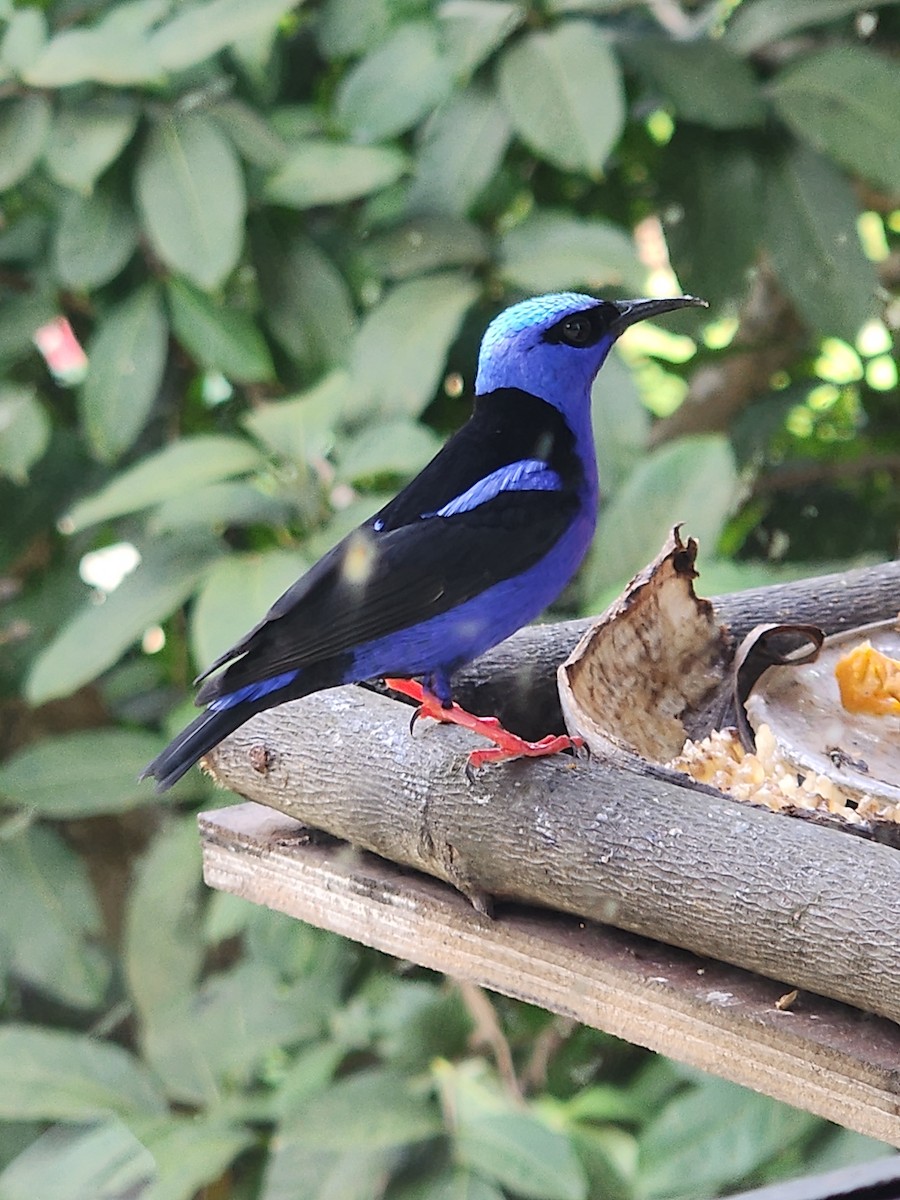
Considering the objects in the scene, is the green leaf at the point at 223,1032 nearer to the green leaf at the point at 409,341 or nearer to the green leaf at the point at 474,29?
the green leaf at the point at 409,341

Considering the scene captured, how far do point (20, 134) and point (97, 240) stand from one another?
0.43ft

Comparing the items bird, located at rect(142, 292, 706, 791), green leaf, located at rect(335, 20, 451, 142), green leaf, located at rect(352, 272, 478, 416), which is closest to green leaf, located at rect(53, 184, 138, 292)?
green leaf, located at rect(335, 20, 451, 142)

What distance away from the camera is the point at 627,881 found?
718 mm

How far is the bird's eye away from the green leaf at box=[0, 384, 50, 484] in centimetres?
98

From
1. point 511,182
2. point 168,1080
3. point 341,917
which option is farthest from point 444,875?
point 511,182

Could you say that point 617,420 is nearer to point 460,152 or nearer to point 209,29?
point 460,152

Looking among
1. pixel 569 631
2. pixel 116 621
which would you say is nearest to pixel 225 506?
pixel 116 621

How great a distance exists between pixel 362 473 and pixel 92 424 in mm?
470

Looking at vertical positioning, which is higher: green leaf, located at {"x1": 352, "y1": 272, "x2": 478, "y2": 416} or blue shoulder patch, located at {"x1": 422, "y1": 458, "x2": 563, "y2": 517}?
blue shoulder patch, located at {"x1": 422, "y1": 458, "x2": 563, "y2": 517}

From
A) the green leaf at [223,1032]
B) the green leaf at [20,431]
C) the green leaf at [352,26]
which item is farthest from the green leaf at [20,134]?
the green leaf at [223,1032]

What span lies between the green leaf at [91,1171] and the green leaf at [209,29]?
3.20 feet

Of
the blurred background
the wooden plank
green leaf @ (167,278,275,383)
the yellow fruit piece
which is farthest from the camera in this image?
green leaf @ (167,278,275,383)

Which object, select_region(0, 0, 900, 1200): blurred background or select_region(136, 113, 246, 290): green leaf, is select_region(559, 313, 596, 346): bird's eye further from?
select_region(136, 113, 246, 290): green leaf

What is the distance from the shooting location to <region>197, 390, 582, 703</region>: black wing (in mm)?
705
